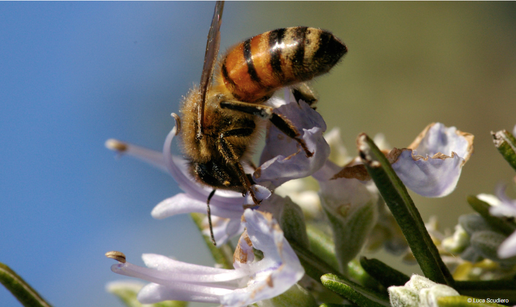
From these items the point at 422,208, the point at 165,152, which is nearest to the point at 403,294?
the point at 165,152

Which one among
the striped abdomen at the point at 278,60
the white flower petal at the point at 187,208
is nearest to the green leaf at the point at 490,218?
the striped abdomen at the point at 278,60

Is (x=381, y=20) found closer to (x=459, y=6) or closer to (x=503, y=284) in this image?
(x=459, y=6)

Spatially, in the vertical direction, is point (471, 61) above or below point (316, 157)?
above

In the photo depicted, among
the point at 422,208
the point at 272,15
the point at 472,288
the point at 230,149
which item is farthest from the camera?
the point at 272,15

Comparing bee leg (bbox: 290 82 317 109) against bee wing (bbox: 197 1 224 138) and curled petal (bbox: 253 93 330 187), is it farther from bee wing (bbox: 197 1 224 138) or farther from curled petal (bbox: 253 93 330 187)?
bee wing (bbox: 197 1 224 138)

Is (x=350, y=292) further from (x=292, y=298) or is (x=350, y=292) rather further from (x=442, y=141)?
(x=442, y=141)
